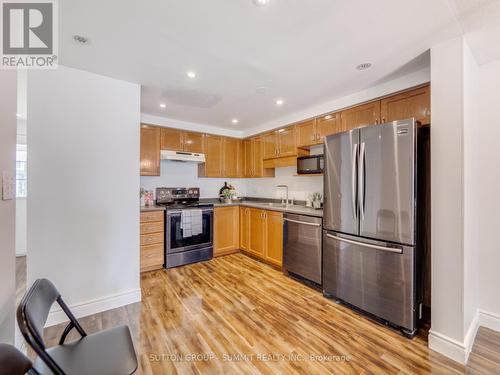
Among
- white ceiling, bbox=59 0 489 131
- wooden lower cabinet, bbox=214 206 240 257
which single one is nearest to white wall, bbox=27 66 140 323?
white ceiling, bbox=59 0 489 131

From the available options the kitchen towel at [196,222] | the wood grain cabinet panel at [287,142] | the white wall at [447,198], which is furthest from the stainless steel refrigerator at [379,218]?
the kitchen towel at [196,222]

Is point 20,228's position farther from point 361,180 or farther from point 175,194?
point 361,180

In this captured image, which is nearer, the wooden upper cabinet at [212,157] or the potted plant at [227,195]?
the wooden upper cabinet at [212,157]

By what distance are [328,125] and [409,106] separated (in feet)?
3.20

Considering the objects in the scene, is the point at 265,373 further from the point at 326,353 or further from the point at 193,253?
the point at 193,253

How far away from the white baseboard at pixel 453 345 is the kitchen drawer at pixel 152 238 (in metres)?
3.34

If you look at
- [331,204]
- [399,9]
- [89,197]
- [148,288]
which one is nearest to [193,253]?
[148,288]

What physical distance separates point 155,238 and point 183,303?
1282 mm

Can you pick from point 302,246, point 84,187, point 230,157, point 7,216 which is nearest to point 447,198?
point 302,246

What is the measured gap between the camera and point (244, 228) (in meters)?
4.21

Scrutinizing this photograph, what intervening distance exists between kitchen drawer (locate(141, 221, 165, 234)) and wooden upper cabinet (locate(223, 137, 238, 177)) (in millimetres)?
1630

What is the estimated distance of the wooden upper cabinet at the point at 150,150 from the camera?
3.67 metres

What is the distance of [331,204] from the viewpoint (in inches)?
101

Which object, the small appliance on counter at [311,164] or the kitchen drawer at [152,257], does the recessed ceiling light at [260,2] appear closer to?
the small appliance on counter at [311,164]
